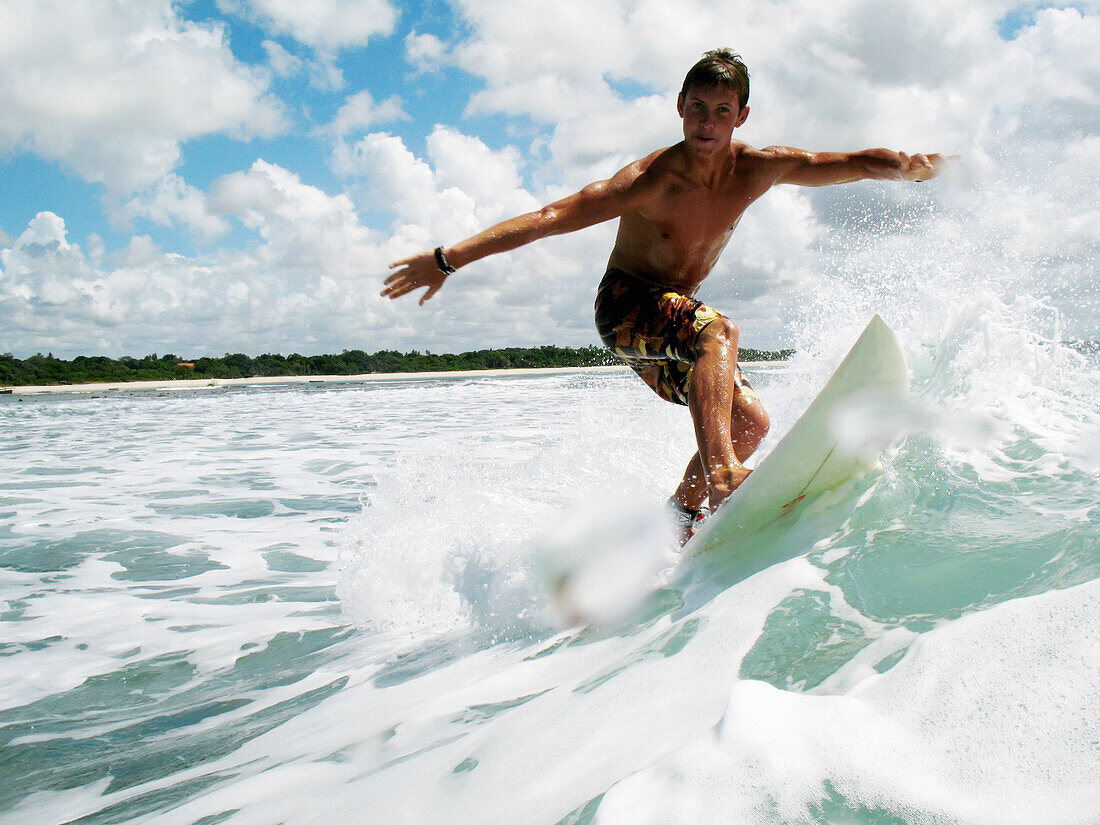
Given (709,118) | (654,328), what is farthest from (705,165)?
(654,328)

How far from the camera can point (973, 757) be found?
39.9 inches

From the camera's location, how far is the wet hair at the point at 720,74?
289 cm

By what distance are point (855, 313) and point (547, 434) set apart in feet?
16.5

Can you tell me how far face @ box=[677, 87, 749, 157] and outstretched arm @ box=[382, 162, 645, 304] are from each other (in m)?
0.27

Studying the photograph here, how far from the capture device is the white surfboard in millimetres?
2561

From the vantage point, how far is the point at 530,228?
9.12ft

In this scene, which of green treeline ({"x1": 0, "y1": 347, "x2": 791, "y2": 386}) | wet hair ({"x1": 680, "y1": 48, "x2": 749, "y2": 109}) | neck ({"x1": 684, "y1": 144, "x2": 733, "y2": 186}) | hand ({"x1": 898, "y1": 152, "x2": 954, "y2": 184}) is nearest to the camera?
wet hair ({"x1": 680, "y1": 48, "x2": 749, "y2": 109})

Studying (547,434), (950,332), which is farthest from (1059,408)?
(547,434)

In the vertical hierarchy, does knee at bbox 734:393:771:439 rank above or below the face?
below

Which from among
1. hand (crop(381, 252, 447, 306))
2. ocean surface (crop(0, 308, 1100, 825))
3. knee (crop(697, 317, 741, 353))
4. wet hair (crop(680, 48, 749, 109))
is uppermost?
wet hair (crop(680, 48, 749, 109))

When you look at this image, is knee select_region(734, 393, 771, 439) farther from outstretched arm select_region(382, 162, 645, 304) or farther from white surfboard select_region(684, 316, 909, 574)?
outstretched arm select_region(382, 162, 645, 304)

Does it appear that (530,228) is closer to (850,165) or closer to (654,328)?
(654,328)

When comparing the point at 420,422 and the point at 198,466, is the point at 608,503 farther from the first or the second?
the point at 420,422

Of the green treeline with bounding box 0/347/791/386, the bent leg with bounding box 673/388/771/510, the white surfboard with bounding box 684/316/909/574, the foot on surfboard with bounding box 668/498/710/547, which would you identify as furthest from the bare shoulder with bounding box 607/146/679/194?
the green treeline with bounding box 0/347/791/386
